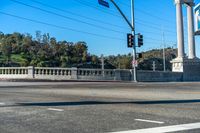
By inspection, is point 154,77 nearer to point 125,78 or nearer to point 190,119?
point 125,78

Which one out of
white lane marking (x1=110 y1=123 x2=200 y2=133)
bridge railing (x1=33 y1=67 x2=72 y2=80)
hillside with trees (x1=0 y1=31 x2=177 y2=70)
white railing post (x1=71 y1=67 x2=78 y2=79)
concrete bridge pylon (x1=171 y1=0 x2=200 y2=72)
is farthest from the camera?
hillside with trees (x1=0 y1=31 x2=177 y2=70)

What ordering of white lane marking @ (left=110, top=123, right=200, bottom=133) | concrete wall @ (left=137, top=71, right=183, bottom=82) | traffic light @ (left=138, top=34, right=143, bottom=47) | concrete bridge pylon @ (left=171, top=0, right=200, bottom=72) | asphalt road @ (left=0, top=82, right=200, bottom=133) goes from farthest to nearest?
concrete bridge pylon @ (left=171, top=0, right=200, bottom=72)
concrete wall @ (left=137, top=71, right=183, bottom=82)
traffic light @ (left=138, top=34, right=143, bottom=47)
asphalt road @ (left=0, top=82, right=200, bottom=133)
white lane marking @ (left=110, top=123, right=200, bottom=133)

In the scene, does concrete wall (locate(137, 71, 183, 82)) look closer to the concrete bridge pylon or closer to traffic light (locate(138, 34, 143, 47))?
the concrete bridge pylon

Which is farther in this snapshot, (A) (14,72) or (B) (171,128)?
(A) (14,72)

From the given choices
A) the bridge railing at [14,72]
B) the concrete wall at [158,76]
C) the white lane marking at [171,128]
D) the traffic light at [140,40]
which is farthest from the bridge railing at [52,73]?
the white lane marking at [171,128]

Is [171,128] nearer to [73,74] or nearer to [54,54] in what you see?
[73,74]

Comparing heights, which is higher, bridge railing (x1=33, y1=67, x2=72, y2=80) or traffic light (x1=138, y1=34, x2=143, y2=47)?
traffic light (x1=138, y1=34, x2=143, y2=47)

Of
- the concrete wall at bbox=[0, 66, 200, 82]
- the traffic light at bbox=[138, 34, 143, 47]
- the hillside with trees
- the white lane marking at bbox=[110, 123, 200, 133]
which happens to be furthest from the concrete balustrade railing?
the hillside with trees

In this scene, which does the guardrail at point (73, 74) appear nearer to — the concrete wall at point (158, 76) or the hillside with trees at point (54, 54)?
the concrete wall at point (158, 76)

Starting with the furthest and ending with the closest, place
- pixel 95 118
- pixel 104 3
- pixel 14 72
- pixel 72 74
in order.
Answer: pixel 14 72 → pixel 72 74 → pixel 104 3 → pixel 95 118

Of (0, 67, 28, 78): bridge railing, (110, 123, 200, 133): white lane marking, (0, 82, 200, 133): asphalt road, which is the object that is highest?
(0, 67, 28, 78): bridge railing

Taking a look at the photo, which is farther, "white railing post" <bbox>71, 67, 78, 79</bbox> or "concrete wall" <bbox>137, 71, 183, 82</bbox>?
"concrete wall" <bbox>137, 71, 183, 82</bbox>

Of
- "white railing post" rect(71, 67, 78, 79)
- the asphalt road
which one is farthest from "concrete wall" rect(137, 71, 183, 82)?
the asphalt road

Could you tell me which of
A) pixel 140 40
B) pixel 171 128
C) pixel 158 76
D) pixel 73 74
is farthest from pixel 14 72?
pixel 171 128
